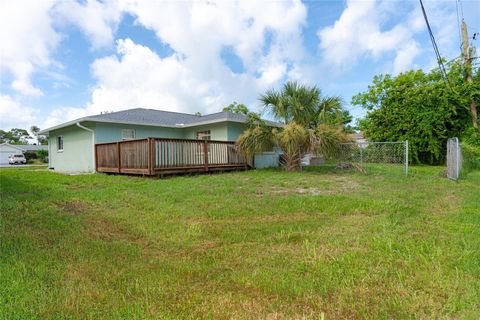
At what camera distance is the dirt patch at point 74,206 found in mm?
4596

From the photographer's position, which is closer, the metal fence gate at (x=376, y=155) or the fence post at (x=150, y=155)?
the fence post at (x=150, y=155)

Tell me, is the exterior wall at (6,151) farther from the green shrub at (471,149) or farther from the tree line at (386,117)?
the green shrub at (471,149)

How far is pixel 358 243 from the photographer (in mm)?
3055

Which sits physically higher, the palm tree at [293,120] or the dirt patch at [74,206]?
the palm tree at [293,120]

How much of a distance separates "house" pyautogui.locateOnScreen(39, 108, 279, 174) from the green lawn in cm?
486

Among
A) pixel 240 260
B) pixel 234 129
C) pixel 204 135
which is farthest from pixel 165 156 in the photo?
pixel 240 260

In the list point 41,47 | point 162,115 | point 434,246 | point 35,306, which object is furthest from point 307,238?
point 162,115

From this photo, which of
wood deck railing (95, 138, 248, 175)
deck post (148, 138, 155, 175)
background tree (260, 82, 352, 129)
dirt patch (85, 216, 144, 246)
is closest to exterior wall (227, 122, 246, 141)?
wood deck railing (95, 138, 248, 175)

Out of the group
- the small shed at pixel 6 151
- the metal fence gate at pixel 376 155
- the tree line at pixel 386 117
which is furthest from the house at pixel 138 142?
the small shed at pixel 6 151

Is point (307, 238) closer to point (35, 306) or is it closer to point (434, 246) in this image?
point (434, 246)

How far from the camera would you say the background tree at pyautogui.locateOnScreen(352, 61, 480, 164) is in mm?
15422

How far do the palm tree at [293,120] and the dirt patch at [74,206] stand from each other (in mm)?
6697

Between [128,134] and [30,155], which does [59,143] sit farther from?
[30,155]

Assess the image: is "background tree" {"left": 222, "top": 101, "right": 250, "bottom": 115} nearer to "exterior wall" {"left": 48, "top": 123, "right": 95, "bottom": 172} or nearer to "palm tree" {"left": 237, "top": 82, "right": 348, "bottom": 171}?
"exterior wall" {"left": 48, "top": 123, "right": 95, "bottom": 172}
